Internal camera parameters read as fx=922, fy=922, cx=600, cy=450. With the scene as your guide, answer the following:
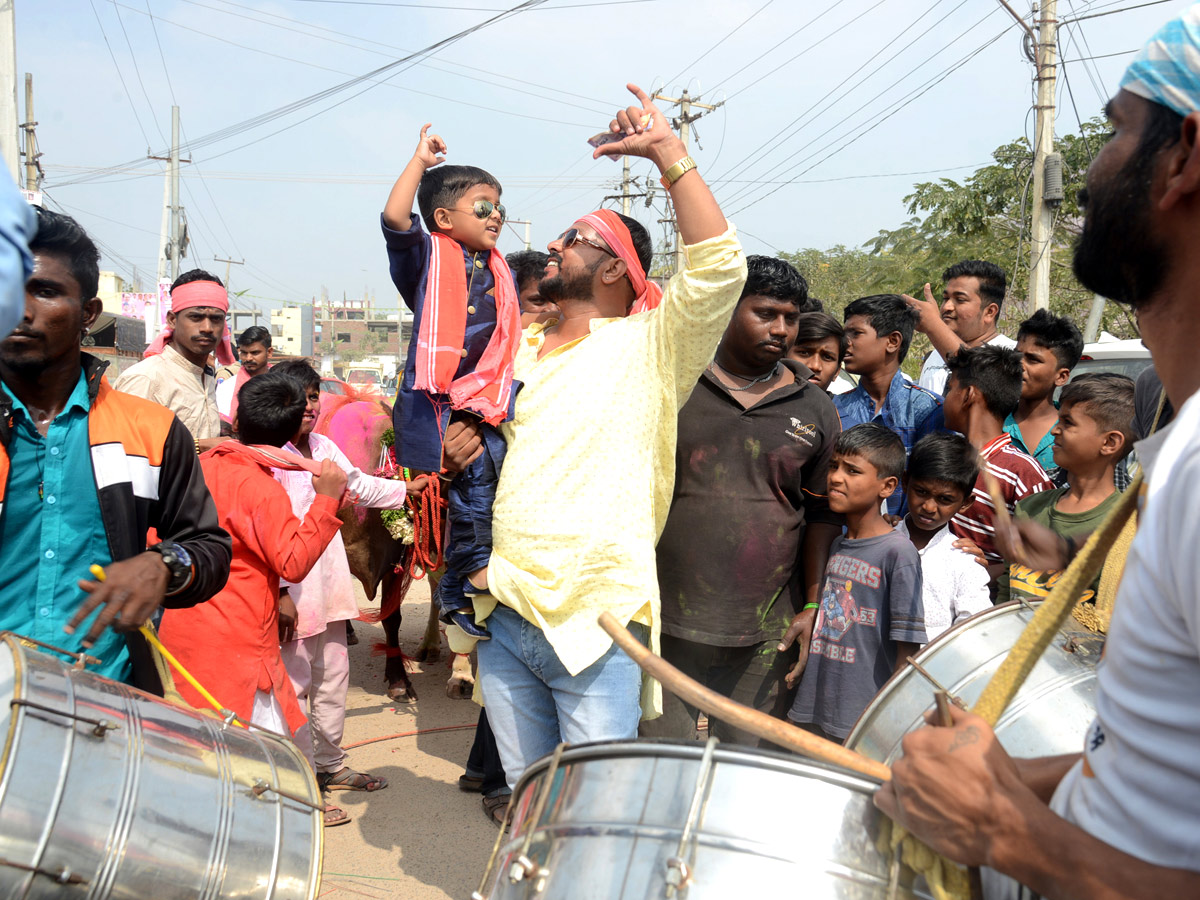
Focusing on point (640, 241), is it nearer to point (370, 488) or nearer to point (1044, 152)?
point (370, 488)

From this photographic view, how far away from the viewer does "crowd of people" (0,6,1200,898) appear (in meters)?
1.08

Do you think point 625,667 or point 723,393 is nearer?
point 625,667

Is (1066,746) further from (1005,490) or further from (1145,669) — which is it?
(1005,490)

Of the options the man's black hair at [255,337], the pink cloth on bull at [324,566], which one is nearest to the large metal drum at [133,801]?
the pink cloth on bull at [324,566]

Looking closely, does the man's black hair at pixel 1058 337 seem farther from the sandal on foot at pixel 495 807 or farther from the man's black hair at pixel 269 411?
the man's black hair at pixel 269 411

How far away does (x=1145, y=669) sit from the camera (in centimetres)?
102

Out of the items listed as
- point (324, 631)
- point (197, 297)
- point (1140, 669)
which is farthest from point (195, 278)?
point (1140, 669)

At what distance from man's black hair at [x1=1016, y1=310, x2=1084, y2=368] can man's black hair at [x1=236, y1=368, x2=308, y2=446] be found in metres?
3.45

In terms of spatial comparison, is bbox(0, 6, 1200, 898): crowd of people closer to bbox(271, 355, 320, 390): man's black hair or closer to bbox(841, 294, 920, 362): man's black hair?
bbox(271, 355, 320, 390): man's black hair

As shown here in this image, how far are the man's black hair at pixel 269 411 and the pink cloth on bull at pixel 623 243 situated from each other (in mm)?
1660

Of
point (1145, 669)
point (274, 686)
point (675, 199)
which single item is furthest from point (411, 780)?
point (1145, 669)

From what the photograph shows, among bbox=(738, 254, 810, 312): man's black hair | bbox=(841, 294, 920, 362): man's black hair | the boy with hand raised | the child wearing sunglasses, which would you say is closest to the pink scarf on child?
the child wearing sunglasses

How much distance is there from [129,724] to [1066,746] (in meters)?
1.75

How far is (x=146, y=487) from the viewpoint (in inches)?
93.8
